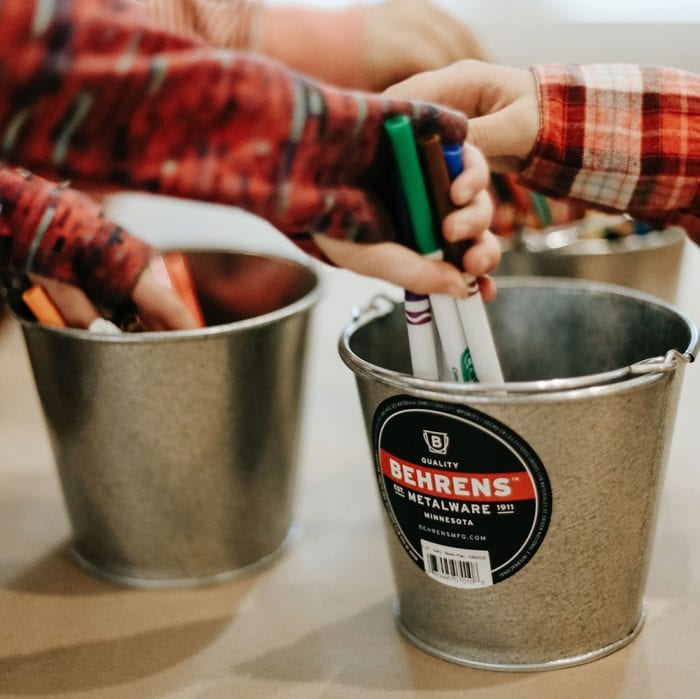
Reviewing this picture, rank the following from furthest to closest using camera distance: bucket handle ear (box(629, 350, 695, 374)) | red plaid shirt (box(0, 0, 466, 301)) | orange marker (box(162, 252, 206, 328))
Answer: orange marker (box(162, 252, 206, 328)) < bucket handle ear (box(629, 350, 695, 374)) < red plaid shirt (box(0, 0, 466, 301))

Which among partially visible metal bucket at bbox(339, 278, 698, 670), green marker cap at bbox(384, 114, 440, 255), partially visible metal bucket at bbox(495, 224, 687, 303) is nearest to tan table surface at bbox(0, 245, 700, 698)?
partially visible metal bucket at bbox(339, 278, 698, 670)

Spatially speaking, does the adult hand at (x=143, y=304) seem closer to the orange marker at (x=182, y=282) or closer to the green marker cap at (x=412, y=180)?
the orange marker at (x=182, y=282)

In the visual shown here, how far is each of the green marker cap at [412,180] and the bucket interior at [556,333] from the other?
13cm

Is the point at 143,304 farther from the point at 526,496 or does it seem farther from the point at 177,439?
the point at 526,496

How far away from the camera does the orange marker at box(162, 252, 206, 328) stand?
635 millimetres

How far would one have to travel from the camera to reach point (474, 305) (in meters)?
0.44

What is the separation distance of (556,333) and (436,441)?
16cm

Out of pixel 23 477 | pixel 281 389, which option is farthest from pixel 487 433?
pixel 23 477

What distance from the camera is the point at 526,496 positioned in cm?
43

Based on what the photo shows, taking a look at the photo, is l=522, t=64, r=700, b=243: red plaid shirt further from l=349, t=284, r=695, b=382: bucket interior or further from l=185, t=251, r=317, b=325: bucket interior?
l=185, t=251, r=317, b=325: bucket interior

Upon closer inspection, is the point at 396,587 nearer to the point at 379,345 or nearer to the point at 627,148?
the point at 379,345

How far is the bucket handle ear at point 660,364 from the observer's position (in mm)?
414

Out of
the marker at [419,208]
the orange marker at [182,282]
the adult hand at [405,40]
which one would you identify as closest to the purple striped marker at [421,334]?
the marker at [419,208]

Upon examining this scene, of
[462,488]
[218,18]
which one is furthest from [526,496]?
[218,18]
